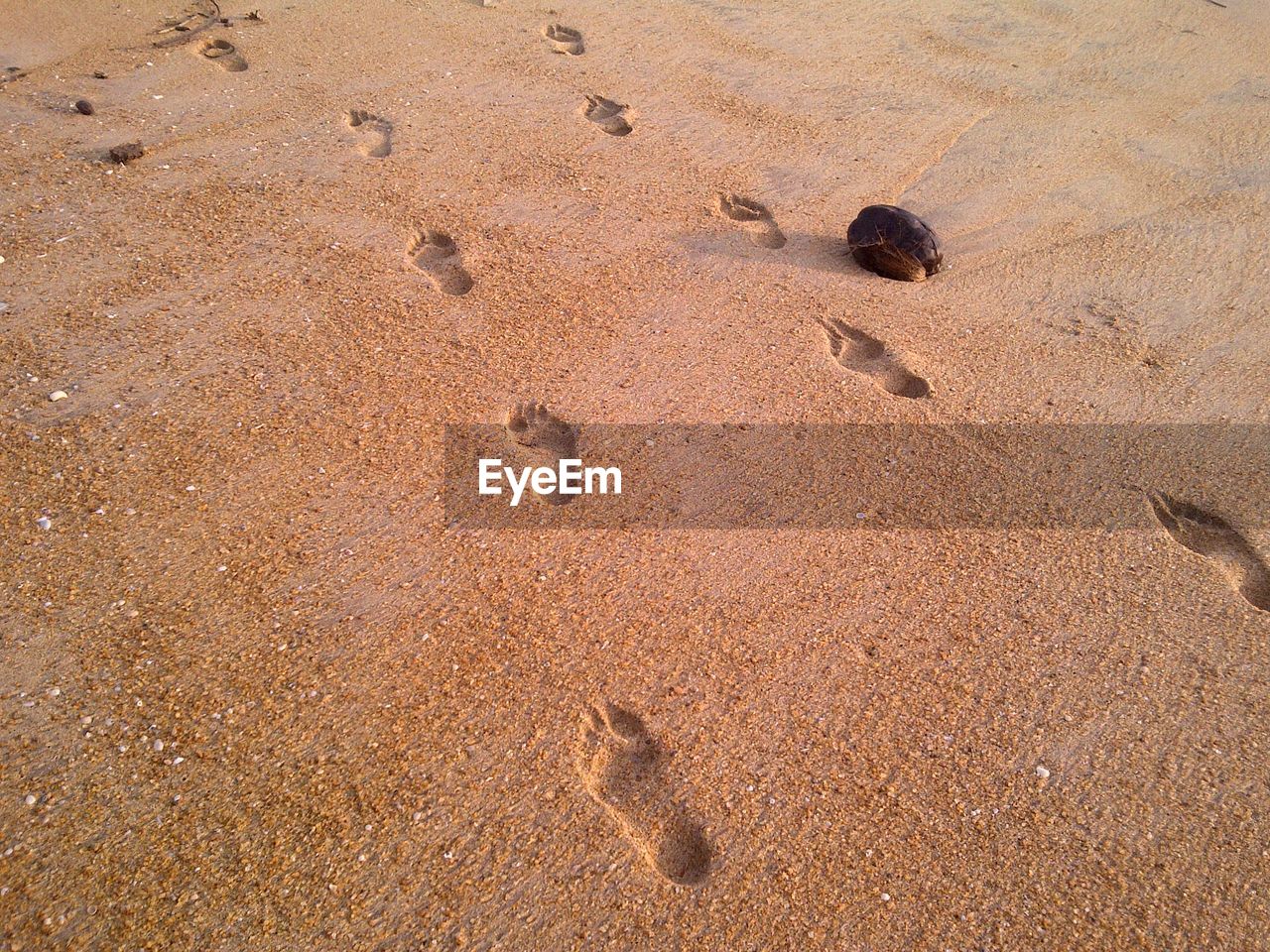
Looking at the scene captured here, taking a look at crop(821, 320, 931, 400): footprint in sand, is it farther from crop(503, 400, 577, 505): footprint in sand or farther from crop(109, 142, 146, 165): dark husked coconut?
crop(109, 142, 146, 165): dark husked coconut

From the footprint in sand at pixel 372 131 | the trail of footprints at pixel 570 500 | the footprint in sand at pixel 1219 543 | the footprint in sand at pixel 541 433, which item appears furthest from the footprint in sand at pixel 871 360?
the footprint in sand at pixel 372 131

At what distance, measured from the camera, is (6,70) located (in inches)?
157

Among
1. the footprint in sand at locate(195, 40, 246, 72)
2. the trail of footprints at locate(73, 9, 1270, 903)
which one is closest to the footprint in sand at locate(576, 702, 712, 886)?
the trail of footprints at locate(73, 9, 1270, 903)

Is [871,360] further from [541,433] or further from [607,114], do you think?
[607,114]

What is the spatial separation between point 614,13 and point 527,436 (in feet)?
11.6

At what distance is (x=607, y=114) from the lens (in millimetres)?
4156

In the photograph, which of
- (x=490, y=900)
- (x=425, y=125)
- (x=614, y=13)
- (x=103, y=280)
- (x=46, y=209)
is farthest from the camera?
(x=614, y=13)

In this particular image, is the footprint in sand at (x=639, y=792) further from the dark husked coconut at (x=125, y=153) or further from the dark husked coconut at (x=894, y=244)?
the dark husked coconut at (x=125, y=153)

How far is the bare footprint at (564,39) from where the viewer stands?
4625 millimetres

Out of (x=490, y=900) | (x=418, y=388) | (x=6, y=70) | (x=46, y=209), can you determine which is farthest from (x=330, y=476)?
(x=6, y=70)

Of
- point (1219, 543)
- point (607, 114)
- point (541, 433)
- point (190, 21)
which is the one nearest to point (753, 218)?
point (607, 114)

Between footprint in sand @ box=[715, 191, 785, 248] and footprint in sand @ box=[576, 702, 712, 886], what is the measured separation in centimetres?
220

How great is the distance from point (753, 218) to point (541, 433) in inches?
61.9

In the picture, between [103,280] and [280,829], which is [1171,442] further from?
[103,280]
